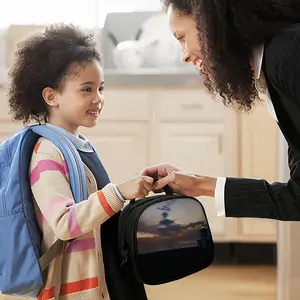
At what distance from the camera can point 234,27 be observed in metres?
1.27

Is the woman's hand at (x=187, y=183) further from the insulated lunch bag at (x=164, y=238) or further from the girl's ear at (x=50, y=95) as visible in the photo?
the girl's ear at (x=50, y=95)

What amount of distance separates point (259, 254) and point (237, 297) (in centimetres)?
74

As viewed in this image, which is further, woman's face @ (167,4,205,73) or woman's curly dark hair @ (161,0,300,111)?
woman's face @ (167,4,205,73)

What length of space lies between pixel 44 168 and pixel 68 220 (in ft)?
0.44

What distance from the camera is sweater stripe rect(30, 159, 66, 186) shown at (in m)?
1.45

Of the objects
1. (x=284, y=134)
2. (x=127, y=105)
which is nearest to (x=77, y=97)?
(x=284, y=134)

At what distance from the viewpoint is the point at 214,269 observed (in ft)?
10.1

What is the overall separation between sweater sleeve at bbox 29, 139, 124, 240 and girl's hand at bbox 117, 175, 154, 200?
2 centimetres

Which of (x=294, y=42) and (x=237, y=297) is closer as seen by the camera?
(x=294, y=42)

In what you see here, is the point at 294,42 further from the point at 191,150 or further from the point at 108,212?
the point at 191,150

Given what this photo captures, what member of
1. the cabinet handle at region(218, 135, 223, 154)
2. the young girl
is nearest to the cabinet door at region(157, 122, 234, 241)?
the cabinet handle at region(218, 135, 223, 154)

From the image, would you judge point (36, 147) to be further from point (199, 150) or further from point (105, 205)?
point (199, 150)

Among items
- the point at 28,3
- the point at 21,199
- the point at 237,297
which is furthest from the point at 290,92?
the point at 28,3

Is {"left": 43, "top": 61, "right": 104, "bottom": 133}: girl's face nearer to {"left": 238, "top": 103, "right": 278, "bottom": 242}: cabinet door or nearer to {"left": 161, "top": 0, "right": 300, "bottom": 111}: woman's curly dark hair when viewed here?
{"left": 161, "top": 0, "right": 300, "bottom": 111}: woman's curly dark hair
